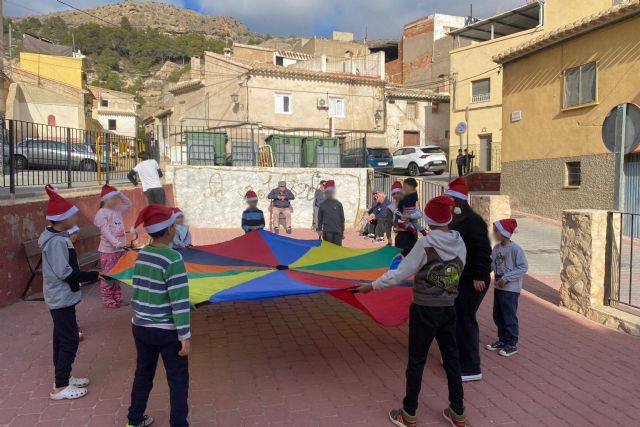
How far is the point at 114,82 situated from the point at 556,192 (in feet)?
234

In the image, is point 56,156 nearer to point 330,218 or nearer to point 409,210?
point 330,218

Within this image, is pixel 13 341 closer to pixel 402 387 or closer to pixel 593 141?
pixel 402 387

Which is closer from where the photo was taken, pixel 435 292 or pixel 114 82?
pixel 435 292

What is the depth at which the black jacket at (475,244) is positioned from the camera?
4.25m

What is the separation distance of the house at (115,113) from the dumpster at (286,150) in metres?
36.0

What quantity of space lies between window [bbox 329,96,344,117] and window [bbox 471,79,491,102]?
313 inches

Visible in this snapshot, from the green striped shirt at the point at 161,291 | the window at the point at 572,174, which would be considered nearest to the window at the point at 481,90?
the window at the point at 572,174

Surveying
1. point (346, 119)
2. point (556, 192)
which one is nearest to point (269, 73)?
point (346, 119)

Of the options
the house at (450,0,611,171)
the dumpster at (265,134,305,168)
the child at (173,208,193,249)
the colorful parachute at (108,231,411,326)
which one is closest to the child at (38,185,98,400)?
the colorful parachute at (108,231,411,326)

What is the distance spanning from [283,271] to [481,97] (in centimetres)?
2731

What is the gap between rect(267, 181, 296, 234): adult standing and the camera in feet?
46.0

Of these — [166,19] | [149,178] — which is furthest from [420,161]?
[166,19]

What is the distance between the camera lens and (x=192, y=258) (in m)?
6.17

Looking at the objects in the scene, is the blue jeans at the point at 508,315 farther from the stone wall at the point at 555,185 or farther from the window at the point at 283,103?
the window at the point at 283,103
